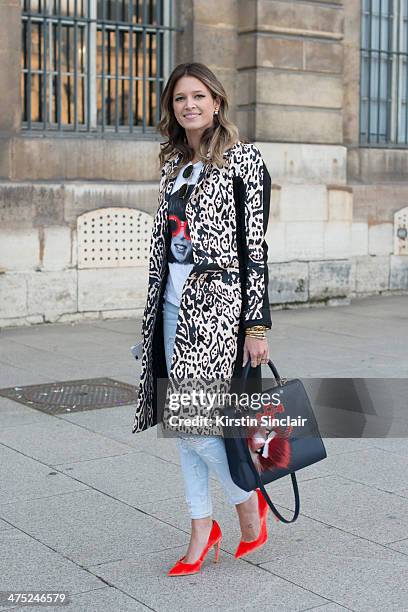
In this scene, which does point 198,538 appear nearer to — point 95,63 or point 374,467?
point 374,467

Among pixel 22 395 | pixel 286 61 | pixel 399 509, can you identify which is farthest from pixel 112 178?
pixel 399 509

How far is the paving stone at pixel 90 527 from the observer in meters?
4.54

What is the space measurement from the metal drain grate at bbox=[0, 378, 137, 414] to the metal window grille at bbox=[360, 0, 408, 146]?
7.34 m

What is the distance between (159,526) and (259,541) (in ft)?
1.91

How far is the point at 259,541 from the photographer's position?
4.47 metres

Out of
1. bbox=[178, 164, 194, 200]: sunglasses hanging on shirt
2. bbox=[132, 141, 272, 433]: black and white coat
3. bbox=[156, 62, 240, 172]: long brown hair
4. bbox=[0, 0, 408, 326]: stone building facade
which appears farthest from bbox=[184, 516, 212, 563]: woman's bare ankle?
bbox=[0, 0, 408, 326]: stone building facade

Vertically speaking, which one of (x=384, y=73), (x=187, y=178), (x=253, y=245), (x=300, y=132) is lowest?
(x=253, y=245)

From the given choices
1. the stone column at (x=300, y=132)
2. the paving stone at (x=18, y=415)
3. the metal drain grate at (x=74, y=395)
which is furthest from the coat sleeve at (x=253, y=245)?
the stone column at (x=300, y=132)

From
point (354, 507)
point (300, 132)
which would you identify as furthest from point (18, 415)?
point (300, 132)

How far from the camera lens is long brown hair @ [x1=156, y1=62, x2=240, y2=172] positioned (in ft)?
14.1

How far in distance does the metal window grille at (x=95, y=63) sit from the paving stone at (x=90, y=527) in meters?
7.00

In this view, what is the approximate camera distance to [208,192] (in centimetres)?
428

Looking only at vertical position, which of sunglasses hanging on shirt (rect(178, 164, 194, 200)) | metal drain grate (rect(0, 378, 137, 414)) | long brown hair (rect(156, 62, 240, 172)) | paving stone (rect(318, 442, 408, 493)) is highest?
long brown hair (rect(156, 62, 240, 172))

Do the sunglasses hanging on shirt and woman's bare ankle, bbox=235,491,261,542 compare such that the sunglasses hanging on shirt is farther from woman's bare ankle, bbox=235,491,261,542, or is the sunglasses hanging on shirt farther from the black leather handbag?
woman's bare ankle, bbox=235,491,261,542
